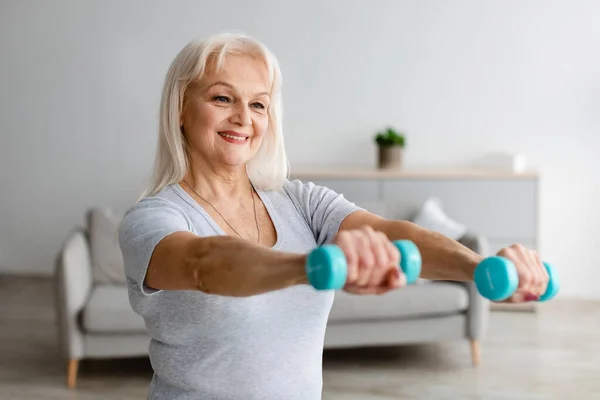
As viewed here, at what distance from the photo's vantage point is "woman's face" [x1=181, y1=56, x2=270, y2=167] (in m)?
1.42

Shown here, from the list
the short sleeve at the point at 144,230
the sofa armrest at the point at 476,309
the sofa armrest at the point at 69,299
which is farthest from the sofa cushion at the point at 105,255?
the short sleeve at the point at 144,230

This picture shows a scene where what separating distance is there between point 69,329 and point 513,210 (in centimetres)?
282

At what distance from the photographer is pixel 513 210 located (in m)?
5.15

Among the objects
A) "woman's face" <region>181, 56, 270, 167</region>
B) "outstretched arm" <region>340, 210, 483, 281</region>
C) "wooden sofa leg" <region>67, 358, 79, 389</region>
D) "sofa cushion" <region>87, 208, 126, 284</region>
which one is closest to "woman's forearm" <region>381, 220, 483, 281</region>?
"outstretched arm" <region>340, 210, 483, 281</region>

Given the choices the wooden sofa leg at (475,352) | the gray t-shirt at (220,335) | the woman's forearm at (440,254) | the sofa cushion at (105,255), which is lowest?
the wooden sofa leg at (475,352)

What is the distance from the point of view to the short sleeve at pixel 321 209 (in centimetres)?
151

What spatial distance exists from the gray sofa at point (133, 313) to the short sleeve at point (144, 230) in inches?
96.9

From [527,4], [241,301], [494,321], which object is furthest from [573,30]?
[241,301]

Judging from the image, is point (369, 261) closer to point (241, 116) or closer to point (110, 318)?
point (241, 116)

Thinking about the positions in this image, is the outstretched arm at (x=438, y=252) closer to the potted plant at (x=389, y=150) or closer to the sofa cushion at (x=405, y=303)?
the sofa cushion at (x=405, y=303)

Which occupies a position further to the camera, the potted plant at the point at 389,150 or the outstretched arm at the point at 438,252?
the potted plant at the point at 389,150

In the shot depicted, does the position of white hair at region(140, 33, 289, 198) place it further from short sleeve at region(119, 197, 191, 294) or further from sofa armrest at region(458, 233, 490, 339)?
sofa armrest at region(458, 233, 490, 339)

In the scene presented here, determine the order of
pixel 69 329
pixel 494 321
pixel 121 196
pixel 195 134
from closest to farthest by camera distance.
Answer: pixel 195 134, pixel 69 329, pixel 494 321, pixel 121 196

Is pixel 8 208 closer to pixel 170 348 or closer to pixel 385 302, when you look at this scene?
pixel 385 302
